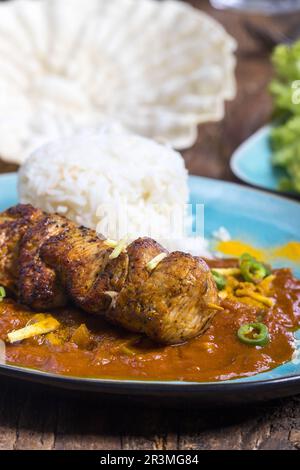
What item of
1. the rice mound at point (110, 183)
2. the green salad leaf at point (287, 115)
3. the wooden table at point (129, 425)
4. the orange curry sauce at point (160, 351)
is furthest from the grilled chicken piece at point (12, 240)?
the green salad leaf at point (287, 115)

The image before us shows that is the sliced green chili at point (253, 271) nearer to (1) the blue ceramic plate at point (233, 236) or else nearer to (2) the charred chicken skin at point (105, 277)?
(1) the blue ceramic plate at point (233, 236)

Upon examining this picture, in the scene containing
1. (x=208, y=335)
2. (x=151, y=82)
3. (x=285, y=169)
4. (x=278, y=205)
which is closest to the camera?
(x=208, y=335)

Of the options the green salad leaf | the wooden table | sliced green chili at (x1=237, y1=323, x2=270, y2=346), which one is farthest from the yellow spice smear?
the wooden table

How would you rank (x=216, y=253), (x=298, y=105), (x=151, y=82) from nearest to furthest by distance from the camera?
(x=216, y=253) → (x=298, y=105) → (x=151, y=82)

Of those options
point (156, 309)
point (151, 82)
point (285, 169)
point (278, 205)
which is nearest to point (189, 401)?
point (156, 309)

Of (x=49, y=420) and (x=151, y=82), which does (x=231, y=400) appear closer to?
(x=49, y=420)
